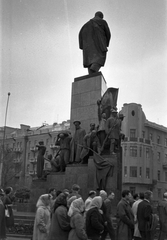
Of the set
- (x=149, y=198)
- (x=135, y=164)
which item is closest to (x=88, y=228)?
(x=149, y=198)

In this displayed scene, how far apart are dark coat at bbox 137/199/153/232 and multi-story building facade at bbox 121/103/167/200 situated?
46645 mm

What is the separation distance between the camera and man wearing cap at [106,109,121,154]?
531 inches

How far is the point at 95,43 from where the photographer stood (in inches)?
672

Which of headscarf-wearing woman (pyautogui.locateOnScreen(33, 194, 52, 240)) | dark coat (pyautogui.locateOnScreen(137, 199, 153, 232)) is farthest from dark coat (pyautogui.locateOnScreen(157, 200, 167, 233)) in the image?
headscarf-wearing woman (pyautogui.locateOnScreen(33, 194, 52, 240))

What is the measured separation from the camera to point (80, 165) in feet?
46.1

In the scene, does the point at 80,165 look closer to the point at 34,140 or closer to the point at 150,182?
the point at 150,182

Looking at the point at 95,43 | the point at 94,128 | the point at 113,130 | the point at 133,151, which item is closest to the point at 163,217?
the point at 113,130

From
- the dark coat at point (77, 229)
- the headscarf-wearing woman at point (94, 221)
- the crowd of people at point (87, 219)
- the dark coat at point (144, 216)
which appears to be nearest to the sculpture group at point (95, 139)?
the crowd of people at point (87, 219)

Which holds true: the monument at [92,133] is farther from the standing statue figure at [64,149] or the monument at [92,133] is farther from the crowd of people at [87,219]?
the crowd of people at [87,219]

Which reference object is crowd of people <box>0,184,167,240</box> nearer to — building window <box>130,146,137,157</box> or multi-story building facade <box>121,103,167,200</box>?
multi-story building facade <box>121,103,167,200</box>

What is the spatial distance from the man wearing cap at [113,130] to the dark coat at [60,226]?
24.5ft

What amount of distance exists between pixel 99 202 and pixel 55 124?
202 feet

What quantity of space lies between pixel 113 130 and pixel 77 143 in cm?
190

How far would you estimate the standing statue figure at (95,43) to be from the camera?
1680 cm
